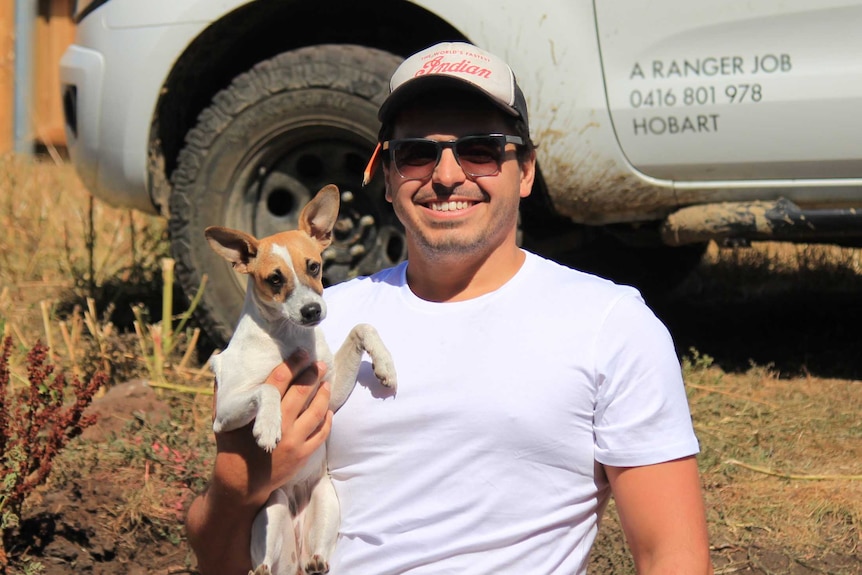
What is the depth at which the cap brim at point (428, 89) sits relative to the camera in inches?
94.3

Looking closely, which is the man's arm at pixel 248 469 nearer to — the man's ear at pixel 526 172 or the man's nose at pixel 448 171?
the man's nose at pixel 448 171

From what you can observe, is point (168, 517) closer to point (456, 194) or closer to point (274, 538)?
point (274, 538)

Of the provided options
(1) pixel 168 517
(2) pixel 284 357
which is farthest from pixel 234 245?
(1) pixel 168 517

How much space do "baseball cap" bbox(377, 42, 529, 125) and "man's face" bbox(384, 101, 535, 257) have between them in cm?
5

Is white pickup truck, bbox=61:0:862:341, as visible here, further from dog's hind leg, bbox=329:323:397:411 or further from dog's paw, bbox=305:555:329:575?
dog's paw, bbox=305:555:329:575

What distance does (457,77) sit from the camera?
238 cm

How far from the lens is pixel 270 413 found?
7.68 feet

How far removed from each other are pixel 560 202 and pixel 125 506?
200 centimetres

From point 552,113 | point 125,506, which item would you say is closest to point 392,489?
point 125,506

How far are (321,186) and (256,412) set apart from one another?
6.94 ft

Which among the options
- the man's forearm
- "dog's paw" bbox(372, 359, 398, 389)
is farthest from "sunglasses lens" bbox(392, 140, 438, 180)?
the man's forearm

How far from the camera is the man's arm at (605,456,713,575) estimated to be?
6.91ft

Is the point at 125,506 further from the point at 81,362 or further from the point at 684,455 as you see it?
the point at 684,455

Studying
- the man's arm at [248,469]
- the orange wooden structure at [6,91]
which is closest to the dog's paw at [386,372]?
the man's arm at [248,469]
